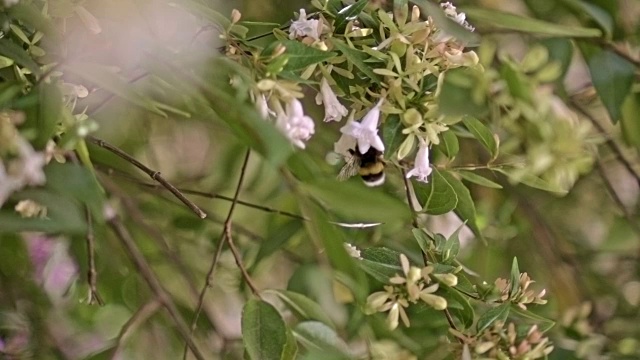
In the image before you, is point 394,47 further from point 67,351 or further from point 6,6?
point 67,351

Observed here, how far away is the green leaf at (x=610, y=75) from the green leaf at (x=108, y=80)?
0.96ft

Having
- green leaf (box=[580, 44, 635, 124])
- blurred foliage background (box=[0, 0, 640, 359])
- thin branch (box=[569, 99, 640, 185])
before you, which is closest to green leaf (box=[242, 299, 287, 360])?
blurred foliage background (box=[0, 0, 640, 359])

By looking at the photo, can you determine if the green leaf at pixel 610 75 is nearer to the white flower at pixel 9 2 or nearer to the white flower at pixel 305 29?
the white flower at pixel 305 29

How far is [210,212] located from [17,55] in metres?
0.38

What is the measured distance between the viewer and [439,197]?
0.37m

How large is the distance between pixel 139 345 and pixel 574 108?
0.44 m

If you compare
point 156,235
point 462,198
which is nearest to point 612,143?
point 462,198

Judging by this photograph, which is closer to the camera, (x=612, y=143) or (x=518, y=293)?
(x=518, y=293)

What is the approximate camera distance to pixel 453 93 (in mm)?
278

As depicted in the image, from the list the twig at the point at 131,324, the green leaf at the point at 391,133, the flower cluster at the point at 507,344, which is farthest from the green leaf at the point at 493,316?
the twig at the point at 131,324

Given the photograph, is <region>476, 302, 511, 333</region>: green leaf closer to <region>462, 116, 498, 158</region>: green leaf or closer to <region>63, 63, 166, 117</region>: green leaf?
<region>462, 116, 498, 158</region>: green leaf

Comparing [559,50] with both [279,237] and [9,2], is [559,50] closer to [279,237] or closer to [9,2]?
[279,237]

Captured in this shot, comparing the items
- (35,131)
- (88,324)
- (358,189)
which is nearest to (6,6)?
(35,131)

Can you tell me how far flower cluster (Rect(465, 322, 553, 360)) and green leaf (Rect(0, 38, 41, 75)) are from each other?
247 millimetres
